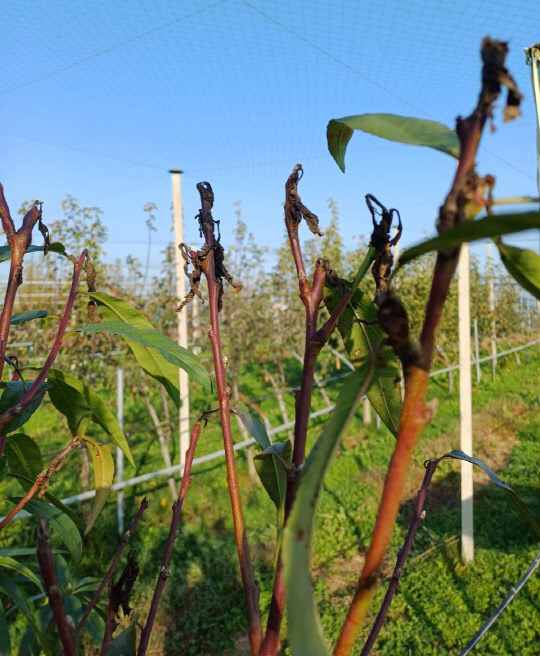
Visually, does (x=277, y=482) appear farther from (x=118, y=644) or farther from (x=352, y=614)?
(x=118, y=644)

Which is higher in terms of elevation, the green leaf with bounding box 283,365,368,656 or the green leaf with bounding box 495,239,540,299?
the green leaf with bounding box 495,239,540,299

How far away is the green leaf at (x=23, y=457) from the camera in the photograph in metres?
0.78

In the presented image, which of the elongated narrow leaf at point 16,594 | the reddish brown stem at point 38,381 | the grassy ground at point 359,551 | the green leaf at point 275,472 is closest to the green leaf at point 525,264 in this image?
the green leaf at point 275,472

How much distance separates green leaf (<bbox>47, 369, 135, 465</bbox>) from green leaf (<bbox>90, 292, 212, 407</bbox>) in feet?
0.27

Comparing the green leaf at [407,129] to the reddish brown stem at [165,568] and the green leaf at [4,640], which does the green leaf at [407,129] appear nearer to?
the reddish brown stem at [165,568]

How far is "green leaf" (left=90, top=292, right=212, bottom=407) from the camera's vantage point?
0.60 meters

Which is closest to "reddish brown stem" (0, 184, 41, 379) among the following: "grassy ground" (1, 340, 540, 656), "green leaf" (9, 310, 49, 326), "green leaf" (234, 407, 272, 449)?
"green leaf" (9, 310, 49, 326)

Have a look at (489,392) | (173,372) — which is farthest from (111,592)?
(489,392)

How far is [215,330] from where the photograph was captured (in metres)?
0.53

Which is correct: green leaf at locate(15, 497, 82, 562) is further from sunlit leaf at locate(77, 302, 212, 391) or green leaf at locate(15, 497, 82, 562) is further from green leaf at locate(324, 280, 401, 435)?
green leaf at locate(324, 280, 401, 435)

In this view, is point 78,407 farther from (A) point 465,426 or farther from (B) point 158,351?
(A) point 465,426

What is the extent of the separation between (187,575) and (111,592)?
10.6 feet

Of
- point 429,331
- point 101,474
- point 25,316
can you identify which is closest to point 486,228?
point 429,331

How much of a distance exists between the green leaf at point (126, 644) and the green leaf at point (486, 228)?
51 cm
